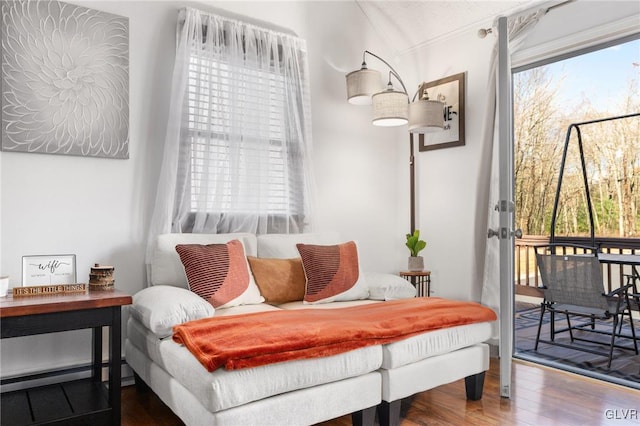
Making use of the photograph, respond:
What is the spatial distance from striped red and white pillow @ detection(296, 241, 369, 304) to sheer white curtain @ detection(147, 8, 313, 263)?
0.56 meters

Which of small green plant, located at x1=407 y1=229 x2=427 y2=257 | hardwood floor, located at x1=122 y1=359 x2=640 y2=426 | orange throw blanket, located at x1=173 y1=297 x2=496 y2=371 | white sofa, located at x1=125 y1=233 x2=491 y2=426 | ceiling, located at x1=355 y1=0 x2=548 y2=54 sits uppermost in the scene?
ceiling, located at x1=355 y1=0 x2=548 y2=54

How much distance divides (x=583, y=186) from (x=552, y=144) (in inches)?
21.3

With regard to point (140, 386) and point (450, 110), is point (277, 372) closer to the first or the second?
point (140, 386)

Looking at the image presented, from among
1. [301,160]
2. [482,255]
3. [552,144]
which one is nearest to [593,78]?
[552,144]

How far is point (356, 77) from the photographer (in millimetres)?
3588

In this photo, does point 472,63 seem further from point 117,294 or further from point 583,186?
point 117,294

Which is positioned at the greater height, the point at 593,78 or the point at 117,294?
the point at 593,78

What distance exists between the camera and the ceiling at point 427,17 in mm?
3508

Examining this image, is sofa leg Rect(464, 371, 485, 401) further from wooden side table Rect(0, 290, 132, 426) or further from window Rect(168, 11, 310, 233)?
wooden side table Rect(0, 290, 132, 426)

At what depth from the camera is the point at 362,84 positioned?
11.7ft

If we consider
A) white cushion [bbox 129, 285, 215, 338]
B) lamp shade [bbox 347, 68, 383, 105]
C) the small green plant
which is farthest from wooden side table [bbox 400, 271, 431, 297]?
white cushion [bbox 129, 285, 215, 338]

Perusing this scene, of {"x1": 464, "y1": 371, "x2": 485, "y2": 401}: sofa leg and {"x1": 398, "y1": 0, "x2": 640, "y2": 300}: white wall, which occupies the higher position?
{"x1": 398, "y1": 0, "x2": 640, "y2": 300}: white wall

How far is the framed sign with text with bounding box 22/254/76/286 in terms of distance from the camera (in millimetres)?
2258

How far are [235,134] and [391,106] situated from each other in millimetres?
1153
